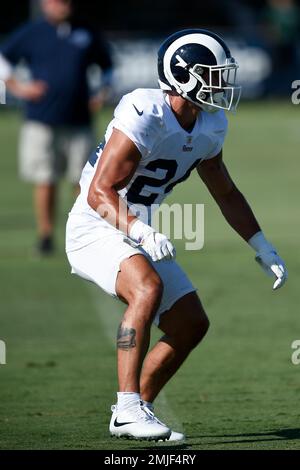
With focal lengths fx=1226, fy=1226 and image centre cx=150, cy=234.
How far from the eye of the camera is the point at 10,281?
432 inches

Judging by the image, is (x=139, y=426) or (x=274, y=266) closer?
(x=139, y=426)

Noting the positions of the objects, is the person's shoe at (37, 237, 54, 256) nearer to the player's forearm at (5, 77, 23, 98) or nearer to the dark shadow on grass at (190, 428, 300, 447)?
the player's forearm at (5, 77, 23, 98)

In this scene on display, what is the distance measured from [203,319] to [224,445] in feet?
2.23

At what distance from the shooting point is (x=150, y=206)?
20.1 ft

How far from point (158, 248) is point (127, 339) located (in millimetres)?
446

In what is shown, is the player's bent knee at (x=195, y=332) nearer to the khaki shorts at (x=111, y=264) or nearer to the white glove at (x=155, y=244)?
the khaki shorts at (x=111, y=264)

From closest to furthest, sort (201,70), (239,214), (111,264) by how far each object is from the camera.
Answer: (111,264)
(201,70)
(239,214)

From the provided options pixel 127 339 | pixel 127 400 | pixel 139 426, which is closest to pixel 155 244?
pixel 127 339

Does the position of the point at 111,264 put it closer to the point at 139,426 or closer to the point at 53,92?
the point at 139,426

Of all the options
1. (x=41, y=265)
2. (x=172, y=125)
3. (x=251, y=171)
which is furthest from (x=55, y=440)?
(x=251, y=171)

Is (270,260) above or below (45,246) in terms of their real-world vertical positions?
below

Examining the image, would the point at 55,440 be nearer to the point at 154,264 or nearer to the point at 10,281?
the point at 154,264

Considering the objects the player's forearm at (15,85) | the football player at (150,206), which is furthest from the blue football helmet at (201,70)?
the player's forearm at (15,85)

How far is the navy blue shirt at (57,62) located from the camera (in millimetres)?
12406
